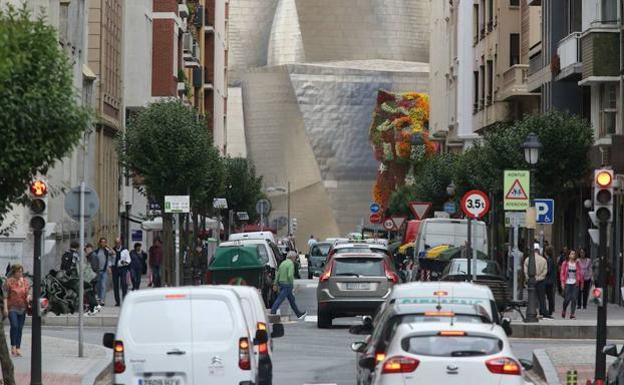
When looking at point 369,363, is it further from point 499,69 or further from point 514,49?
point 499,69

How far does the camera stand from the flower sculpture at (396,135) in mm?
121938

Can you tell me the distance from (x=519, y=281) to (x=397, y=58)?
10722cm

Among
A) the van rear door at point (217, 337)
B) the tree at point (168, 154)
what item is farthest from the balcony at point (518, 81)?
the van rear door at point (217, 337)

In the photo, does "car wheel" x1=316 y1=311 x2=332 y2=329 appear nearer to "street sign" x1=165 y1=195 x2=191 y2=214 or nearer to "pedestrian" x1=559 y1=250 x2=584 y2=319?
"pedestrian" x1=559 y1=250 x2=584 y2=319

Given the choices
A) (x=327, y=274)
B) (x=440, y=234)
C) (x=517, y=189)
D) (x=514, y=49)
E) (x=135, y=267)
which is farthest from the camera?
(x=514, y=49)

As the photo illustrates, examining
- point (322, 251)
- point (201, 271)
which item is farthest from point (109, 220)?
point (322, 251)

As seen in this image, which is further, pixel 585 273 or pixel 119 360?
pixel 585 273

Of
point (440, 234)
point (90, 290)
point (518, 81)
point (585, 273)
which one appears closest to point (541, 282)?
point (585, 273)

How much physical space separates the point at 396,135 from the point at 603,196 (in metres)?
102

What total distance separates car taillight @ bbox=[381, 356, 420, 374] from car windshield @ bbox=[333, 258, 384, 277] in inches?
807

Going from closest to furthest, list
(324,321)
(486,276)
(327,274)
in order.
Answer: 1. (327,274)
2. (324,321)
3. (486,276)

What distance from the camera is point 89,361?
26719mm

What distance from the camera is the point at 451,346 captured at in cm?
1650

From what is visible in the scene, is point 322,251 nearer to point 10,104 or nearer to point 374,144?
point 374,144
